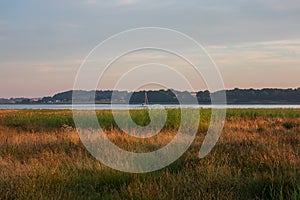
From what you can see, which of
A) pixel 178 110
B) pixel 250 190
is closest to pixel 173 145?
pixel 250 190

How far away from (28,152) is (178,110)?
468 inches

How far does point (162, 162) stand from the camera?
8.43 m

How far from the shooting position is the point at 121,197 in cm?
621

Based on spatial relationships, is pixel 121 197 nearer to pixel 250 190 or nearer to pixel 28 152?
pixel 250 190

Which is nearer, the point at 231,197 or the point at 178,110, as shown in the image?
the point at 231,197

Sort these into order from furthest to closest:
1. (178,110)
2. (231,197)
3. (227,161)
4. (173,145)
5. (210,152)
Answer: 1. (178,110)
2. (173,145)
3. (210,152)
4. (227,161)
5. (231,197)

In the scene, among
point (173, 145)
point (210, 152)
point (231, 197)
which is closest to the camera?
point (231, 197)

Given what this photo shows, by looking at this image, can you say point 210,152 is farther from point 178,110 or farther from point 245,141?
point 178,110

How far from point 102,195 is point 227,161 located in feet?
9.38

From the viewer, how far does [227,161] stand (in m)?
8.09

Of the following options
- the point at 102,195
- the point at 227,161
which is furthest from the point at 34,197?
the point at 227,161

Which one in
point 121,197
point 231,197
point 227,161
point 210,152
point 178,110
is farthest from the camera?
point 178,110

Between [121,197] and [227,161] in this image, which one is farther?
[227,161]

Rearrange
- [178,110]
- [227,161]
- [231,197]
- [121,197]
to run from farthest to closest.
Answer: [178,110]
[227,161]
[121,197]
[231,197]
